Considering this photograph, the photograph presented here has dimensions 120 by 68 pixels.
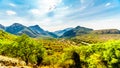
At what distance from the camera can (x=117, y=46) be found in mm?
89688

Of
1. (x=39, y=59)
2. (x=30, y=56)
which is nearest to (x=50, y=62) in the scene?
(x=39, y=59)

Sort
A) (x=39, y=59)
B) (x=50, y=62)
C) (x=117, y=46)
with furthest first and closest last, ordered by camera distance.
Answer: (x=50, y=62) → (x=39, y=59) → (x=117, y=46)

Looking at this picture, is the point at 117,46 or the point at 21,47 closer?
the point at 117,46

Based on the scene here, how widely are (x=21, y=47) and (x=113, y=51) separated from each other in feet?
164

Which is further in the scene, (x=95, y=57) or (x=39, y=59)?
(x=39, y=59)

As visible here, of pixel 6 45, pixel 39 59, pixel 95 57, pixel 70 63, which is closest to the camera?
pixel 95 57

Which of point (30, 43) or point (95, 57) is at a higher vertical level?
point (30, 43)

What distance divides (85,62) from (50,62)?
2028 inches

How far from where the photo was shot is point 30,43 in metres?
118

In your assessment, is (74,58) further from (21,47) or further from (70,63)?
(21,47)

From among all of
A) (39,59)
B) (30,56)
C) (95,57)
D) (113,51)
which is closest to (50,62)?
(39,59)

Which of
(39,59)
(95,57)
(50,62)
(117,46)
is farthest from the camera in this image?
(50,62)

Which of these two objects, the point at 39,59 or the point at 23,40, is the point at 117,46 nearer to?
the point at 23,40

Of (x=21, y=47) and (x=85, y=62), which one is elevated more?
(x=21, y=47)
